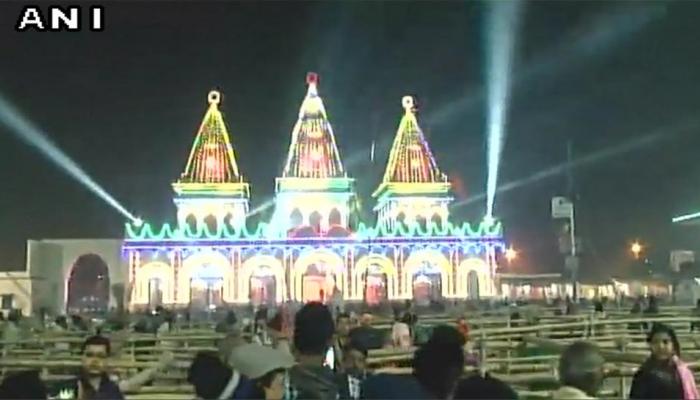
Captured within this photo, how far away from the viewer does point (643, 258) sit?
56.1 meters

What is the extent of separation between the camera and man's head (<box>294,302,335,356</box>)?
13.1ft

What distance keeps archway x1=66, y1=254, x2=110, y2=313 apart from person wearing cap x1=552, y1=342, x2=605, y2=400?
157ft

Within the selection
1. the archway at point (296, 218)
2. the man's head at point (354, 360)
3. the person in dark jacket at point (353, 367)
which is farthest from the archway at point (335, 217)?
the man's head at point (354, 360)

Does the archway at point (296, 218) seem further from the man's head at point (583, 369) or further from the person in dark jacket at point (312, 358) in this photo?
the man's head at point (583, 369)

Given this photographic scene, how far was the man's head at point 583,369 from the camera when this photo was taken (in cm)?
387

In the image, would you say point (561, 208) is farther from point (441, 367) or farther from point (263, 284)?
point (263, 284)

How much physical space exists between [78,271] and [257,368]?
164 ft

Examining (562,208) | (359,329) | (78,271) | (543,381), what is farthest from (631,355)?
(78,271)

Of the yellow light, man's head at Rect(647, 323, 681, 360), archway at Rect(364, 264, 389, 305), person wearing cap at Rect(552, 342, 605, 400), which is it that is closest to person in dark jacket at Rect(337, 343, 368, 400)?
person wearing cap at Rect(552, 342, 605, 400)

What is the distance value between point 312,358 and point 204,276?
47.0 metres

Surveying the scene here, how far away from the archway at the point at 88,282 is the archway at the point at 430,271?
15157 millimetres

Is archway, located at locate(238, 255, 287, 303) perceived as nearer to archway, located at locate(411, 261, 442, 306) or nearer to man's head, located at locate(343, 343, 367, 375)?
archway, located at locate(411, 261, 442, 306)

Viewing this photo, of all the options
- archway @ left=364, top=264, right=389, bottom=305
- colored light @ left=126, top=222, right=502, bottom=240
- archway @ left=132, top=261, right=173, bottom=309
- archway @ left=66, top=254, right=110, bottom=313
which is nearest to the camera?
archway @ left=132, top=261, right=173, bottom=309

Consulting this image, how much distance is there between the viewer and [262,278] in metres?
50.2
